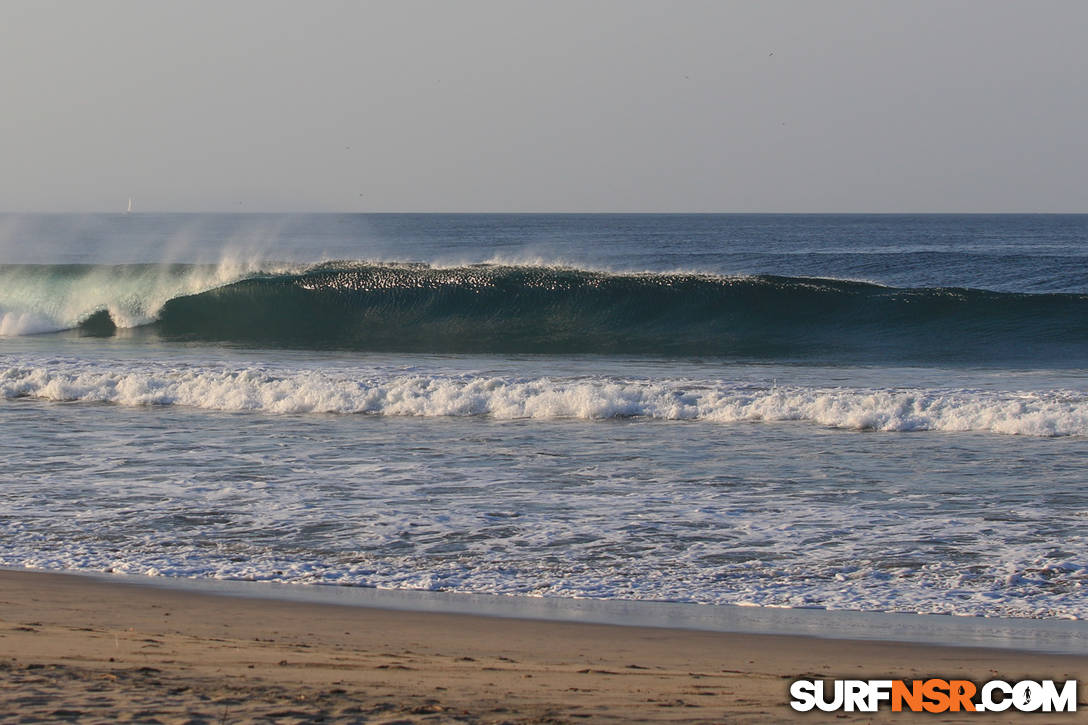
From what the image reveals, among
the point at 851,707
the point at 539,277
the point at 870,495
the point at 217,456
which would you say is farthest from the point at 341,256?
the point at 851,707

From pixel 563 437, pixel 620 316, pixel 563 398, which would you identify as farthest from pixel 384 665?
pixel 620 316

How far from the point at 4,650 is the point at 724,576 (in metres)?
3.57

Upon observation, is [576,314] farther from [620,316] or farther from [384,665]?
[384,665]

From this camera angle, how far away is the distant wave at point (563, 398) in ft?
37.7

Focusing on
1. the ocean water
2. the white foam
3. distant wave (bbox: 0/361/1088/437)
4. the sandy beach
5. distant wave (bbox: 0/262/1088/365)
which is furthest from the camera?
the white foam

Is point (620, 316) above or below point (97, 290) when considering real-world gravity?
below

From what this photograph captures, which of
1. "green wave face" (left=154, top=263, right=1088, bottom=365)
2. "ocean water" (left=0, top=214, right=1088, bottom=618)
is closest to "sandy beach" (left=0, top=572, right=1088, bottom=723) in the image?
"ocean water" (left=0, top=214, right=1088, bottom=618)

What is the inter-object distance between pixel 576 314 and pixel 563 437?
41.8 feet

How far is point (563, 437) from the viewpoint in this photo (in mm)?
10852

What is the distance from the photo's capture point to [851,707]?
402 cm

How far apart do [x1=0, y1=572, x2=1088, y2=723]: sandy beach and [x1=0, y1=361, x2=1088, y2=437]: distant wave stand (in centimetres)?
688

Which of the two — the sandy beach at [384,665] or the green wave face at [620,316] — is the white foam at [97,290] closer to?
the green wave face at [620,316]

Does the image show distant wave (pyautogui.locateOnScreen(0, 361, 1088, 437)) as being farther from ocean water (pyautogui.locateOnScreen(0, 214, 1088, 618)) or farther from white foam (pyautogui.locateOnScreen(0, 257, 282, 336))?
white foam (pyautogui.locateOnScreen(0, 257, 282, 336))

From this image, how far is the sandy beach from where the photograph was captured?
12.3 feet
